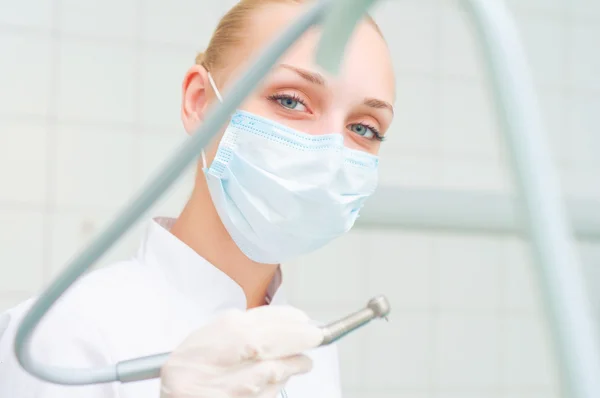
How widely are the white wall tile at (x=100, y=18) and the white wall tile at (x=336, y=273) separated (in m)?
0.67

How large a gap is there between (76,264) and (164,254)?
516 mm

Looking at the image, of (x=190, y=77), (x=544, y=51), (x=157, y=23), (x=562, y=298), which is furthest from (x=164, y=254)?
(x=544, y=51)

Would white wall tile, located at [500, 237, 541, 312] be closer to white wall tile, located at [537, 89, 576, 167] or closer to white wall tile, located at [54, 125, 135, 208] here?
white wall tile, located at [537, 89, 576, 167]

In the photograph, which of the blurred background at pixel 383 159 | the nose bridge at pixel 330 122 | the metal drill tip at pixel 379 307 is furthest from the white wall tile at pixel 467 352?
the metal drill tip at pixel 379 307

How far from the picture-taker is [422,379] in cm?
190

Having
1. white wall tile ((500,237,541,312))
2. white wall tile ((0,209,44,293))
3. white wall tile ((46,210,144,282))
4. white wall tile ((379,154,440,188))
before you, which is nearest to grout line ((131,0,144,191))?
white wall tile ((46,210,144,282))

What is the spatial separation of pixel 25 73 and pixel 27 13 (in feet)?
0.44

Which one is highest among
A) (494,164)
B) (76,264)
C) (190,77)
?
(494,164)

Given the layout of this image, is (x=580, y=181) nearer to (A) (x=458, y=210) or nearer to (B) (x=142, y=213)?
(A) (x=458, y=210)

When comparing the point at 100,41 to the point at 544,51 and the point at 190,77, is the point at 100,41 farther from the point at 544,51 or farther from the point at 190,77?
the point at 544,51

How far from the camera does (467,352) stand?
1935mm

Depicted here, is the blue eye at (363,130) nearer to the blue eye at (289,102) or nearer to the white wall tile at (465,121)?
the blue eye at (289,102)

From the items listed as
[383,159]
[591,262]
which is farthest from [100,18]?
[591,262]

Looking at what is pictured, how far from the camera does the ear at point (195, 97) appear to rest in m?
1.00
